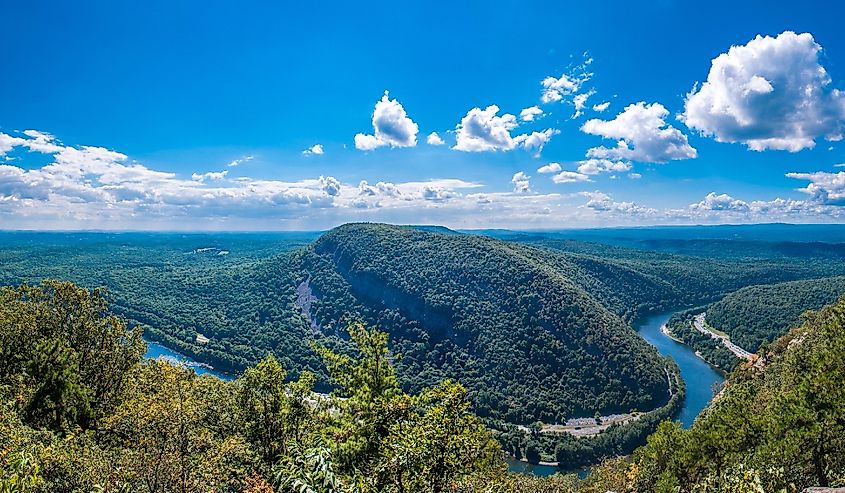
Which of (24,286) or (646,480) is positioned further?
(646,480)

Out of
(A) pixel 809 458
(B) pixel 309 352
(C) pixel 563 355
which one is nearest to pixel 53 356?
(A) pixel 809 458

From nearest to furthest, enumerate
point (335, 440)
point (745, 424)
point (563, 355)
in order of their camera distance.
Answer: point (335, 440), point (745, 424), point (563, 355)

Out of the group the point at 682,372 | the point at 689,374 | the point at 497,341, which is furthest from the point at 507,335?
the point at 689,374

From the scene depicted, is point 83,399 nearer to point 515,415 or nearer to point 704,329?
point 515,415

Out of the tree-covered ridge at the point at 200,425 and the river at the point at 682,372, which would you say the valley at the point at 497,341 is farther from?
the tree-covered ridge at the point at 200,425

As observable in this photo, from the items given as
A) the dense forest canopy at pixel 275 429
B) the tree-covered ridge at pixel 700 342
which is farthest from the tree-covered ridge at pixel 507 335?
the dense forest canopy at pixel 275 429
